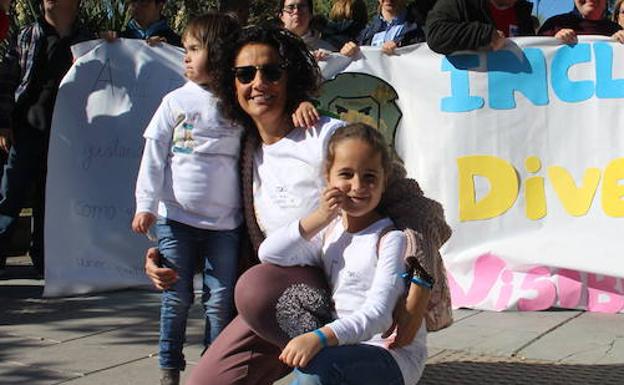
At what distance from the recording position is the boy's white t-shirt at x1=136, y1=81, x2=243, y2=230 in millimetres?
3834

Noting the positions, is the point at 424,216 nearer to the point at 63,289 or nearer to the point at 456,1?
the point at 456,1

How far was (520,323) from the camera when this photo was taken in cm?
525

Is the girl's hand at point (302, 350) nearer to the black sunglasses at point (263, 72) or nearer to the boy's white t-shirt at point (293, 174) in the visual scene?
the boy's white t-shirt at point (293, 174)

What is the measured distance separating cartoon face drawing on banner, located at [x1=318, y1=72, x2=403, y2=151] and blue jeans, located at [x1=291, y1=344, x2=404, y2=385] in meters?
3.19

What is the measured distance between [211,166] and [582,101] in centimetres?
270

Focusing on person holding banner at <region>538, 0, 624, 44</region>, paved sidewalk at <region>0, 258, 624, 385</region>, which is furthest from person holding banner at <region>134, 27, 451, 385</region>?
person holding banner at <region>538, 0, 624, 44</region>

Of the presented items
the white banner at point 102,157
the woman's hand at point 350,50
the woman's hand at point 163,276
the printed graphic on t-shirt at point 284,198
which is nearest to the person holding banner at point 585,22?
the woman's hand at point 350,50

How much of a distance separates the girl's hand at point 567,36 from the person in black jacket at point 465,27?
1.04ft

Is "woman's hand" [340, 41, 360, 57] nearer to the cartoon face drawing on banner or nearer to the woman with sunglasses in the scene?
the cartoon face drawing on banner

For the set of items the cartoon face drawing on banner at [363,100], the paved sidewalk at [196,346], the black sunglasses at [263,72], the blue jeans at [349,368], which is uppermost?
the cartoon face drawing on banner at [363,100]

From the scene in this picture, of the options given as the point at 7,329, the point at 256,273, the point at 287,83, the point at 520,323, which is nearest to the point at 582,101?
the point at 520,323

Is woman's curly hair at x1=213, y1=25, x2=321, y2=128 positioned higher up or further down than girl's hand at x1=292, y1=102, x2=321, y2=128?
higher up

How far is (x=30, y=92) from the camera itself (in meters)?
6.56

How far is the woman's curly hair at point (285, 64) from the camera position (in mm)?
3527
